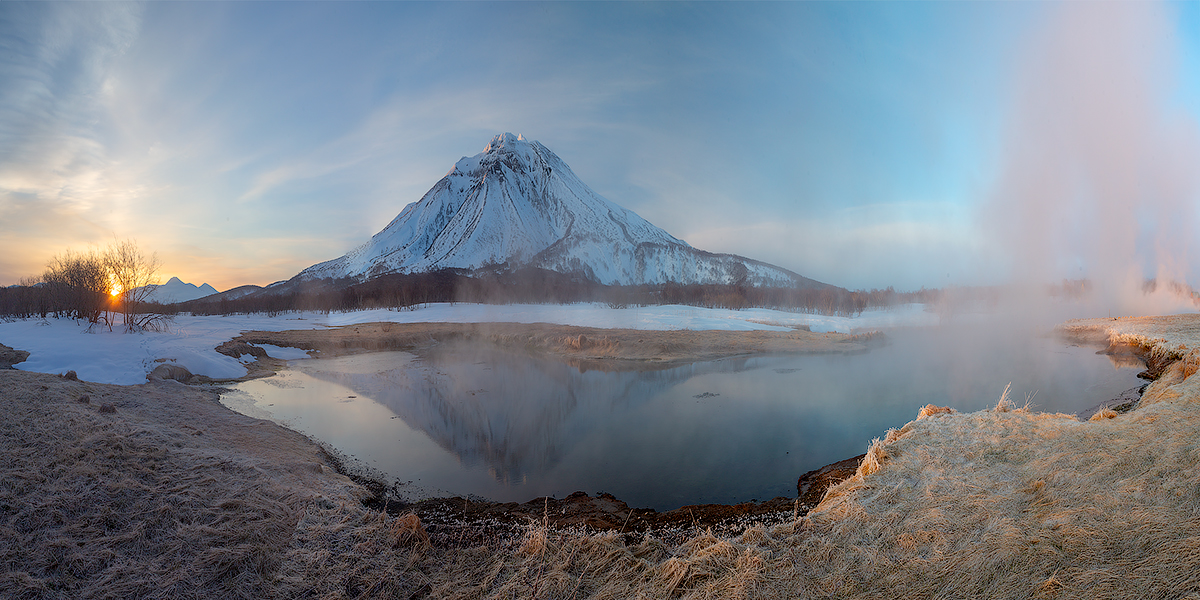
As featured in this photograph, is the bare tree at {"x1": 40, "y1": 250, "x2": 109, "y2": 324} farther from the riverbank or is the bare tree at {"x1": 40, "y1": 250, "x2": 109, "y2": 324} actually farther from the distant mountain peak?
the distant mountain peak

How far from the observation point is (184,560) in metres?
4.25

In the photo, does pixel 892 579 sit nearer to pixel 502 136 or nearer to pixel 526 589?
pixel 526 589

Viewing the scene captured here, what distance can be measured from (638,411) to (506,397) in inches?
173

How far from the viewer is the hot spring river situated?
8430 mm

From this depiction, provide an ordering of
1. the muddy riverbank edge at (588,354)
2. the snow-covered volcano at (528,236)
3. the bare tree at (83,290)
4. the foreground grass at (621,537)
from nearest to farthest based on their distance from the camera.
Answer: the foreground grass at (621,537), the muddy riverbank edge at (588,354), the bare tree at (83,290), the snow-covered volcano at (528,236)

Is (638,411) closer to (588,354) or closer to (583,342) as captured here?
(588,354)

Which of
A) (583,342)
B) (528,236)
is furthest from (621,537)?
(528,236)

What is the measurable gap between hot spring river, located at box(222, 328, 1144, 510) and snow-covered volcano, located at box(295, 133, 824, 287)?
106049mm

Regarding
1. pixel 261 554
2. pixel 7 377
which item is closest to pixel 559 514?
pixel 261 554

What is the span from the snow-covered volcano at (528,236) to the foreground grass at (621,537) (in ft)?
391

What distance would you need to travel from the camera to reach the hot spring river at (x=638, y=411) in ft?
27.7

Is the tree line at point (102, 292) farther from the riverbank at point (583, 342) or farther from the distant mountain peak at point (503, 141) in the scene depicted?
the distant mountain peak at point (503, 141)

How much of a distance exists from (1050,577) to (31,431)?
1088cm

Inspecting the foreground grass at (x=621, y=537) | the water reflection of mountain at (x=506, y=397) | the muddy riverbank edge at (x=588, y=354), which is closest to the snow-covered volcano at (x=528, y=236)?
the muddy riverbank edge at (x=588, y=354)
